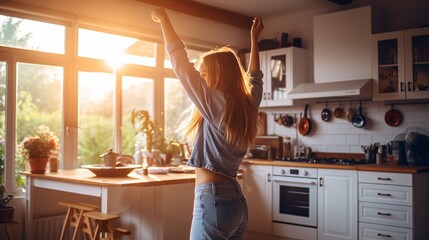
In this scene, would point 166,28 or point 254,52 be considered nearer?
point 166,28

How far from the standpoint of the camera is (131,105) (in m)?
5.25

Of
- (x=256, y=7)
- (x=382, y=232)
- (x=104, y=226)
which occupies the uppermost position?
(x=256, y=7)

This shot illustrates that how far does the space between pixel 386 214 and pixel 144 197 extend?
7.51ft

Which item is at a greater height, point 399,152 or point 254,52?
point 254,52

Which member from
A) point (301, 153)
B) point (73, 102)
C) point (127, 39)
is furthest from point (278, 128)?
point (73, 102)

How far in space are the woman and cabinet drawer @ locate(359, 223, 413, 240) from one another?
3.03 meters

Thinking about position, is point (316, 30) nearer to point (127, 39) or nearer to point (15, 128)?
point (127, 39)

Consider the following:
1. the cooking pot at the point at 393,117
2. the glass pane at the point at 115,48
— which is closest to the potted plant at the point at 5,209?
the glass pane at the point at 115,48

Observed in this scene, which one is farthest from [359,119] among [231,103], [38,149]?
[231,103]

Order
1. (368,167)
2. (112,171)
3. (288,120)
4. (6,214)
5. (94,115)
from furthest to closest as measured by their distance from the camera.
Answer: (288,120) < (94,115) < (368,167) < (6,214) < (112,171)

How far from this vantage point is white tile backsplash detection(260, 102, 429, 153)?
16.3ft

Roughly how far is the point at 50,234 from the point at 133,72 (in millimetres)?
1861

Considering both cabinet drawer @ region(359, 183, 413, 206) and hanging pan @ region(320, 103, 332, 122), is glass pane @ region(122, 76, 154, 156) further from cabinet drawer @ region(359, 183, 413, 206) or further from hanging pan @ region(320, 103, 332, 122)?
cabinet drawer @ region(359, 183, 413, 206)

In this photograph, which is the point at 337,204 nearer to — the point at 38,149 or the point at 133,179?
the point at 133,179
